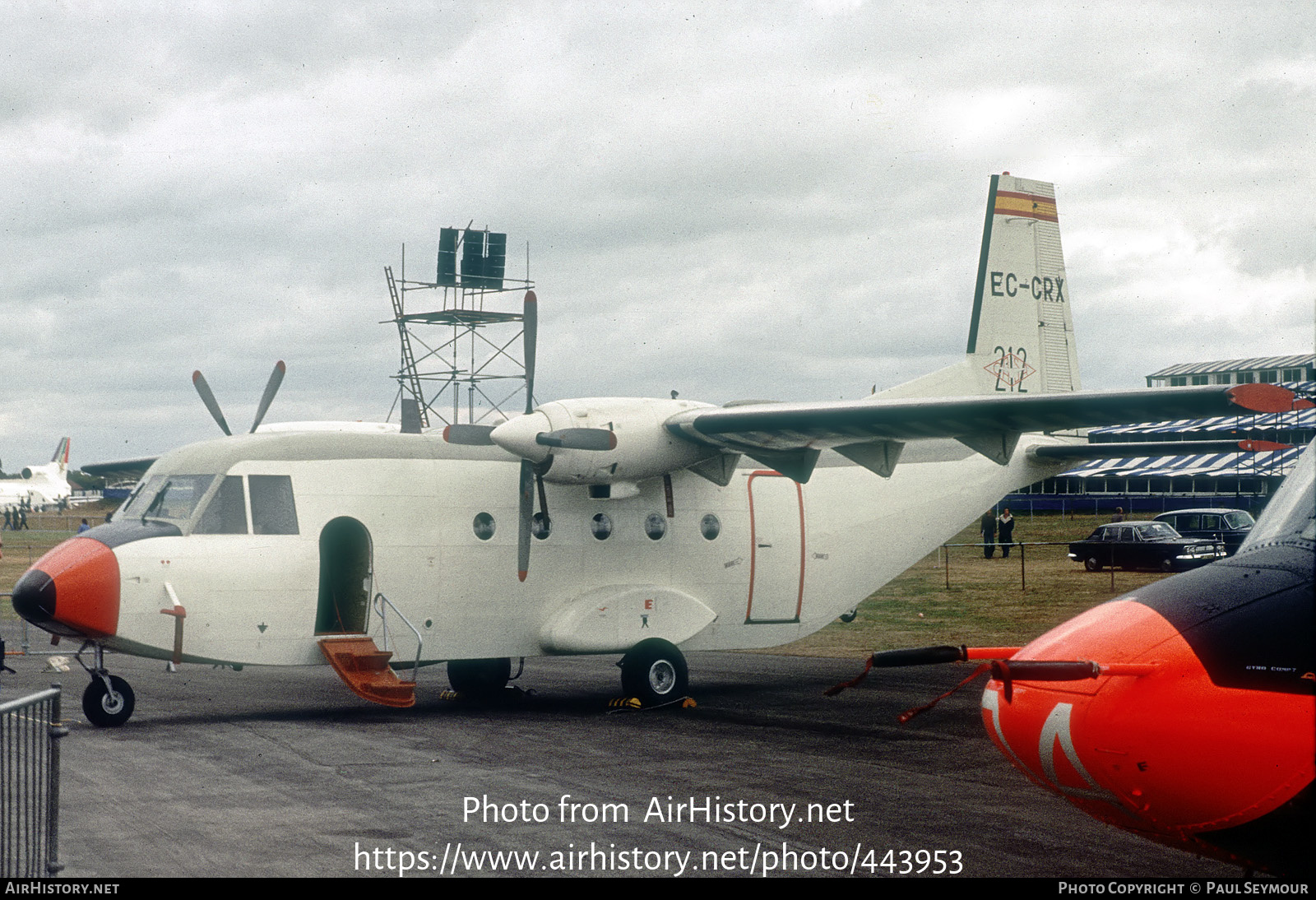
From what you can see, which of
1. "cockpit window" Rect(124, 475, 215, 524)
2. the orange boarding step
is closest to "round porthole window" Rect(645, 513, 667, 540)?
the orange boarding step

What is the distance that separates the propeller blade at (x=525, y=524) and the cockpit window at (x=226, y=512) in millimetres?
3126

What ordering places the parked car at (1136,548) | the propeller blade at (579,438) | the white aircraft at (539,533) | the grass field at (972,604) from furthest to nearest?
the parked car at (1136,548) < the grass field at (972,604) < the propeller blade at (579,438) < the white aircraft at (539,533)

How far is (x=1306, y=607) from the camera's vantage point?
4.57m

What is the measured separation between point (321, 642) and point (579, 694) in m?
4.16

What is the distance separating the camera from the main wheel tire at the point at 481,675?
15.8 metres

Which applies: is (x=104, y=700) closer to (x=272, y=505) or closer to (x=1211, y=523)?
(x=272, y=505)

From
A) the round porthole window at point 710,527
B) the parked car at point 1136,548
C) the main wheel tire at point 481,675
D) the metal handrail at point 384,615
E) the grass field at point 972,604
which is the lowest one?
the grass field at point 972,604

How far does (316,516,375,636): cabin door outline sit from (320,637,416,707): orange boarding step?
0.44 meters

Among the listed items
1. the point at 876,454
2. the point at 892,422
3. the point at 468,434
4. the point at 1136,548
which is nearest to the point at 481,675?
the point at 468,434

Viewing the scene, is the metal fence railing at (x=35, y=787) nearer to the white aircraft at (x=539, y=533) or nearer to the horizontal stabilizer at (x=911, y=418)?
the white aircraft at (x=539, y=533)

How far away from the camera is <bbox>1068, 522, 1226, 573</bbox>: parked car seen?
33.2 m

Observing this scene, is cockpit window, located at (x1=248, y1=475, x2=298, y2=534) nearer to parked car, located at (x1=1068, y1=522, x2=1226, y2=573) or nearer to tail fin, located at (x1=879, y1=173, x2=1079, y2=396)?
tail fin, located at (x1=879, y1=173, x2=1079, y2=396)

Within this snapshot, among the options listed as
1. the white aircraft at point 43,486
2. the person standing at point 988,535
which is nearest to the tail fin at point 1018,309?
the person standing at point 988,535

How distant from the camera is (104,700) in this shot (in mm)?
13078
